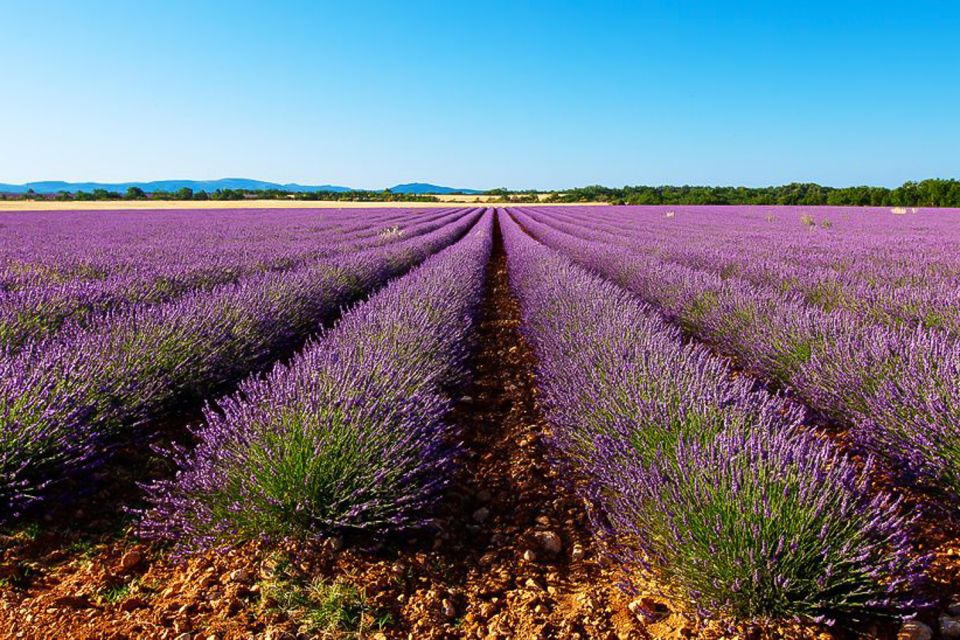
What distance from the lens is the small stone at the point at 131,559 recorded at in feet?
5.76

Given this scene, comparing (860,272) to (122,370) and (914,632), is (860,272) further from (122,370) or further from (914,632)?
(122,370)

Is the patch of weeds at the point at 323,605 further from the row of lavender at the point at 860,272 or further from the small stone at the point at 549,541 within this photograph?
the row of lavender at the point at 860,272

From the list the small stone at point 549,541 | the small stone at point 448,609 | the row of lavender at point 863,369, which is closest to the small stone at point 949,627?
the row of lavender at point 863,369

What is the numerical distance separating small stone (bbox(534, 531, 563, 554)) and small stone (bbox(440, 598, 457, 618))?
0.48 meters

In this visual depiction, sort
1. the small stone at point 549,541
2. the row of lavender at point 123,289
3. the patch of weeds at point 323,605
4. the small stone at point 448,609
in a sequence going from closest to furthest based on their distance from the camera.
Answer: the patch of weeds at point 323,605 < the small stone at point 448,609 < the small stone at point 549,541 < the row of lavender at point 123,289

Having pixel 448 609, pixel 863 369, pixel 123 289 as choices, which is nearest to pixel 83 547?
pixel 448 609

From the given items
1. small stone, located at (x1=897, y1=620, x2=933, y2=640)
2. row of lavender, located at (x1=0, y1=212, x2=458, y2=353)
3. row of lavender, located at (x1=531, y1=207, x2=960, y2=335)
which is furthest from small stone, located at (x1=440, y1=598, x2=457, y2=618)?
row of lavender, located at (x1=531, y1=207, x2=960, y2=335)

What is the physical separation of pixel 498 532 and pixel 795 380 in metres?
2.08

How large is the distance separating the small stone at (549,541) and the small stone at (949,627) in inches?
43.5

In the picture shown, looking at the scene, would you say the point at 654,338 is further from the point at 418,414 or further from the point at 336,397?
the point at 336,397

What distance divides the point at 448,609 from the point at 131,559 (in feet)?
3.65

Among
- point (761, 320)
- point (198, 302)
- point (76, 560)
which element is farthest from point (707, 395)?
point (198, 302)

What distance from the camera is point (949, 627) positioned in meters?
1.40

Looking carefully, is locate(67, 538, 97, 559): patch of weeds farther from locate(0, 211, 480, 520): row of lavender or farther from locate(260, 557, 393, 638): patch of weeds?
locate(260, 557, 393, 638): patch of weeds
